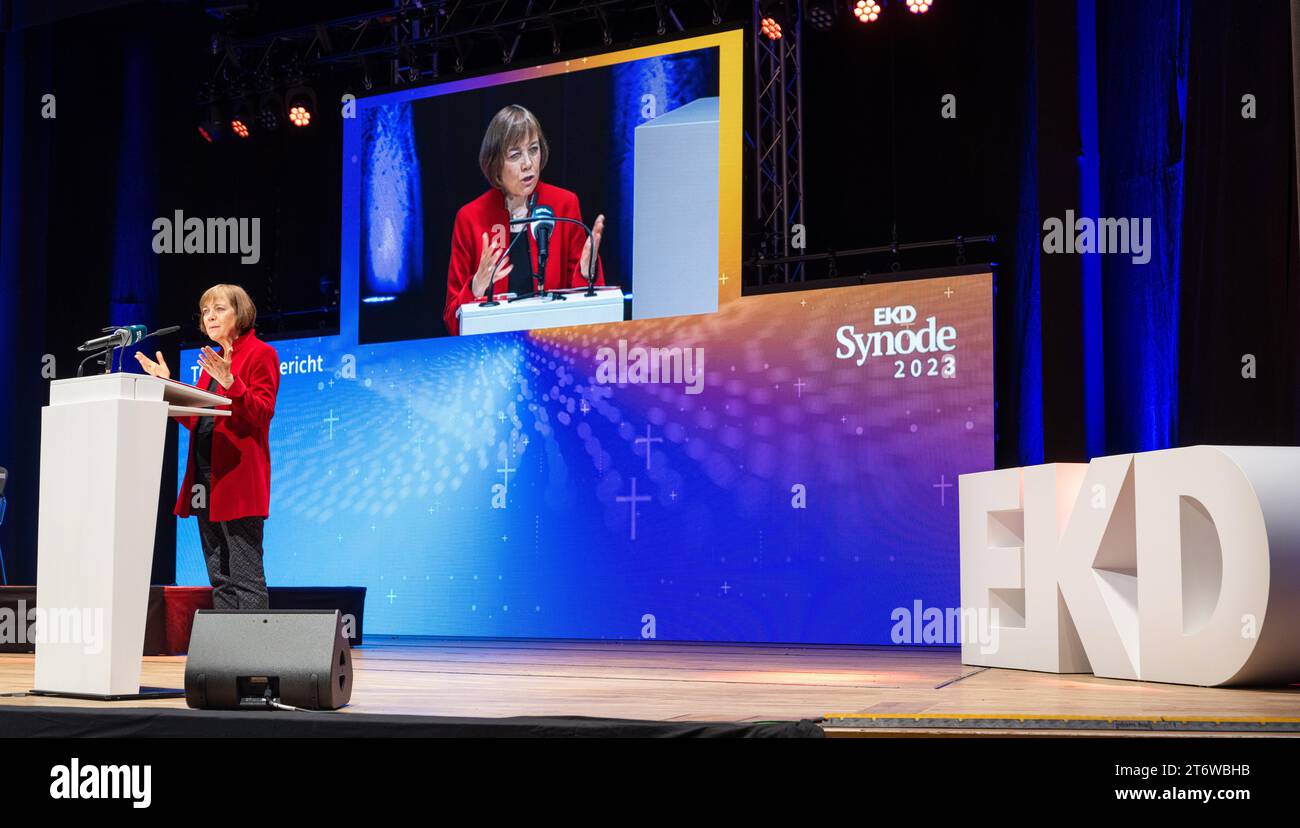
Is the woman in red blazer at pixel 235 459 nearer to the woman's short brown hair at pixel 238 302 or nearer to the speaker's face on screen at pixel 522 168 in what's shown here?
the woman's short brown hair at pixel 238 302

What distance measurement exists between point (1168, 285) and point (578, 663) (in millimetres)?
3289

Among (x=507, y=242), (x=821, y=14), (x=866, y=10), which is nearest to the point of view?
(x=866, y=10)

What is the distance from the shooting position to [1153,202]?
5.95m

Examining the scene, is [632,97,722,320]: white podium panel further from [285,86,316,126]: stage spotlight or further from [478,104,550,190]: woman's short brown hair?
[285,86,316,126]: stage spotlight

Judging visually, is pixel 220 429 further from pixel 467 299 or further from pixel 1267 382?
pixel 1267 382

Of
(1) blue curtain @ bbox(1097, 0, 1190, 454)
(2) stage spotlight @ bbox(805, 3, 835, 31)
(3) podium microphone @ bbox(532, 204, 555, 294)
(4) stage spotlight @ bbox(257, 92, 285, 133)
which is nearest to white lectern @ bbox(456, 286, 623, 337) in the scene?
(3) podium microphone @ bbox(532, 204, 555, 294)

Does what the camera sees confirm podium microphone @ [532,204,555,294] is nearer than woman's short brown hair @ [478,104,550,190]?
Yes

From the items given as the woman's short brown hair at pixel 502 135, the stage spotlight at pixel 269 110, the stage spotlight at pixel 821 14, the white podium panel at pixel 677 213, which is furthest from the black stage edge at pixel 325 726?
the stage spotlight at pixel 269 110

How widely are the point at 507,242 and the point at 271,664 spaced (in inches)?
190

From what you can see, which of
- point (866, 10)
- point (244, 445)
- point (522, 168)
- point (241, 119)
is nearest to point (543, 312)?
point (522, 168)

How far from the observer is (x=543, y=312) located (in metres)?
7.32

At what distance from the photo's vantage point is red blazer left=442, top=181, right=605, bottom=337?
7262mm

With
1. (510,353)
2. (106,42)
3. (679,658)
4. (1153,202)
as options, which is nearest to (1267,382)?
(1153,202)

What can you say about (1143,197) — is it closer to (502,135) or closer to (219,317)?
(502,135)
